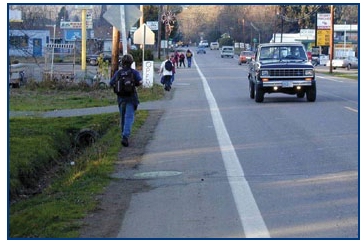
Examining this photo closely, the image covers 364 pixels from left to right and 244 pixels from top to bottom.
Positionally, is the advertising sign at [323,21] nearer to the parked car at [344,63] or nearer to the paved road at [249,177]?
the parked car at [344,63]

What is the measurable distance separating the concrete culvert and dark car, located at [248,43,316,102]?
9121 millimetres

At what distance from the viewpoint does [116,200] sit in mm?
9367

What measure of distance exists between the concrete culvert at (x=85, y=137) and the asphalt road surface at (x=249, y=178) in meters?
1.57

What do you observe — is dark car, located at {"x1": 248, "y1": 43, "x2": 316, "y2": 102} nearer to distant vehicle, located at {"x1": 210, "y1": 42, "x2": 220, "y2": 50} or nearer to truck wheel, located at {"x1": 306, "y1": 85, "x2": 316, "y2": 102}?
truck wheel, located at {"x1": 306, "y1": 85, "x2": 316, "y2": 102}

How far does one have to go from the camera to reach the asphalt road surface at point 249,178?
7801 millimetres

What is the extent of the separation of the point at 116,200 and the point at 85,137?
7.10 metres

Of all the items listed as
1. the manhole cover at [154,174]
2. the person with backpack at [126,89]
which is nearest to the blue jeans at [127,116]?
the person with backpack at [126,89]

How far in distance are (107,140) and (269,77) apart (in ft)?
32.8

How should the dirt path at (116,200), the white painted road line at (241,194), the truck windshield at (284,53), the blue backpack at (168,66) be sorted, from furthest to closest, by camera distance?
the blue backpack at (168,66) → the truck windshield at (284,53) → the dirt path at (116,200) → the white painted road line at (241,194)

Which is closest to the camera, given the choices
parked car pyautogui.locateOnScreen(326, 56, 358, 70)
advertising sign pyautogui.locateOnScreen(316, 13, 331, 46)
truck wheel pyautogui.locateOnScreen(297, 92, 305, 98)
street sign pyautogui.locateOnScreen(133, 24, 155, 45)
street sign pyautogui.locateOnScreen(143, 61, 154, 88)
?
truck wheel pyautogui.locateOnScreen(297, 92, 305, 98)

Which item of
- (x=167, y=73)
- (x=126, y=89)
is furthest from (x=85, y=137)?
(x=167, y=73)

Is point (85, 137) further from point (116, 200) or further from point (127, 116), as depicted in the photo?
point (116, 200)

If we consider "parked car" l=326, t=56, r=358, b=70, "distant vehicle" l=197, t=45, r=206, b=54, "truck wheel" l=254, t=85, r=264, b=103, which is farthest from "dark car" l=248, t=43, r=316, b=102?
"distant vehicle" l=197, t=45, r=206, b=54

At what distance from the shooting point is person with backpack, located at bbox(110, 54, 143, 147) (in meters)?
13.8
